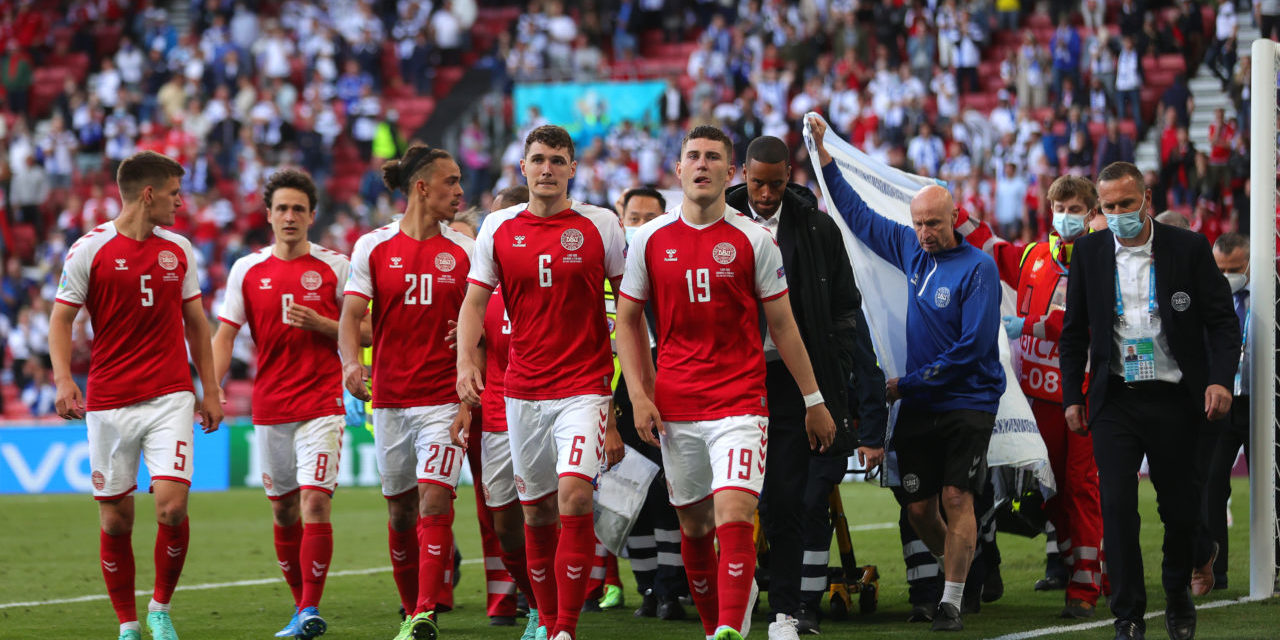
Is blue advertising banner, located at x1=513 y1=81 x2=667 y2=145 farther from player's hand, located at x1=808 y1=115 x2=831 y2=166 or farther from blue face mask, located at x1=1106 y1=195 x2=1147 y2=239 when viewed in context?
blue face mask, located at x1=1106 y1=195 x2=1147 y2=239

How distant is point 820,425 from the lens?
678 cm

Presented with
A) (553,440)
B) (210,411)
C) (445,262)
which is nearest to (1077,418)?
(553,440)

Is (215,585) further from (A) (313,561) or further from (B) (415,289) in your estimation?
(B) (415,289)

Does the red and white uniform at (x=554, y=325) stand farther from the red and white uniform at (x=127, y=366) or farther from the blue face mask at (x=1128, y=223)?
the blue face mask at (x=1128, y=223)

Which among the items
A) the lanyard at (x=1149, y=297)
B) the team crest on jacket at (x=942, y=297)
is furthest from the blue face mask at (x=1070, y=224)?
the lanyard at (x=1149, y=297)

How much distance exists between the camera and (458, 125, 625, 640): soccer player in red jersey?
22.7ft

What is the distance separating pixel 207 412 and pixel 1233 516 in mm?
9785

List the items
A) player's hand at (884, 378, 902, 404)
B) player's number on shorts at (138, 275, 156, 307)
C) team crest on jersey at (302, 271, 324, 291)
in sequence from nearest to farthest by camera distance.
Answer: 1. player's number on shorts at (138, 275, 156, 307)
2. player's hand at (884, 378, 902, 404)
3. team crest on jersey at (302, 271, 324, 291)

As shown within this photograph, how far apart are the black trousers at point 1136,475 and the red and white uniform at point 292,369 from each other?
3.96m

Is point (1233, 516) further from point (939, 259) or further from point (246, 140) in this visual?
point (246, 140)

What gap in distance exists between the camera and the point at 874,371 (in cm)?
797

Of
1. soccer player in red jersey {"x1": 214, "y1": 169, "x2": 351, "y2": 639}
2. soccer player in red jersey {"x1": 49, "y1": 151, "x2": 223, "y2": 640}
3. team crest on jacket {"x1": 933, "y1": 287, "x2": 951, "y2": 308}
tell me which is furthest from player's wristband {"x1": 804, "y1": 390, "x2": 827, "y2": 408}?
soccer player in red jersey {"x1": 49, "y1": 151, "x2": 223, "y2": 640}

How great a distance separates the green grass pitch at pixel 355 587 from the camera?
8.19 metres

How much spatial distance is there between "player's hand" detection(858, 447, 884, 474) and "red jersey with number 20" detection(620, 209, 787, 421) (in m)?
1.07
